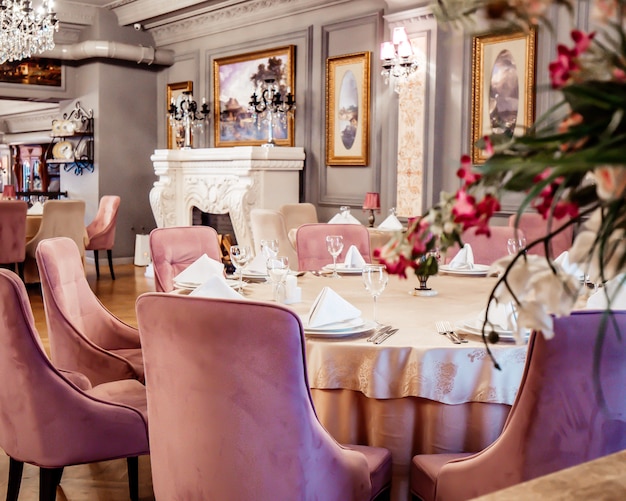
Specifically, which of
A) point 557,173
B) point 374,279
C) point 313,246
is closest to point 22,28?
point 313,246

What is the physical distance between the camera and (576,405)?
1.66 meters

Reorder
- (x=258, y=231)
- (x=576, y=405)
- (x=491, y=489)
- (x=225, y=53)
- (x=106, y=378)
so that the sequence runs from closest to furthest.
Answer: (x=576, y=405)
(x=491, y=489)
(x=106, y=378)
(x=258, y=231)
(x=225, y=53)

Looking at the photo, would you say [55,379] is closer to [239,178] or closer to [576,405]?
[576,405]

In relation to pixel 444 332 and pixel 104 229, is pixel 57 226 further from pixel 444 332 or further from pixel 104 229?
pixel 444 332

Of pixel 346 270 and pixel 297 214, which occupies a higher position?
pixel 297 214

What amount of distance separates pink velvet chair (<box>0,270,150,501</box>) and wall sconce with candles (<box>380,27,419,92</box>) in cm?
475

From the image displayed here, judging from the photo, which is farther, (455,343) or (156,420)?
(455,343)

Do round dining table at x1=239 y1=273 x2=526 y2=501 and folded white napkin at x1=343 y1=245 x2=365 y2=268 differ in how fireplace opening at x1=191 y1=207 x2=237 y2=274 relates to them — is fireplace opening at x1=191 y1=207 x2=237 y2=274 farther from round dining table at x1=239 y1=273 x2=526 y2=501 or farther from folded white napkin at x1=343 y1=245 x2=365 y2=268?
round dining table at x1=239 y1=273 x2=526 y2=501

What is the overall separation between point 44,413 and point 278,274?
2.83 feet

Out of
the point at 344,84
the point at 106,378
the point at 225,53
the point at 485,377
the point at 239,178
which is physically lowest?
the point at 106,378

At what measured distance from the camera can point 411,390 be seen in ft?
6.94

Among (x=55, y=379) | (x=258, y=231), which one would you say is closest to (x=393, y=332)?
(x=55, y=379)

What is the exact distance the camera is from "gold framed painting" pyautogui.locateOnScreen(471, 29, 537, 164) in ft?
19.4

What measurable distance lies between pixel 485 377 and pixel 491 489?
15.0 inches
